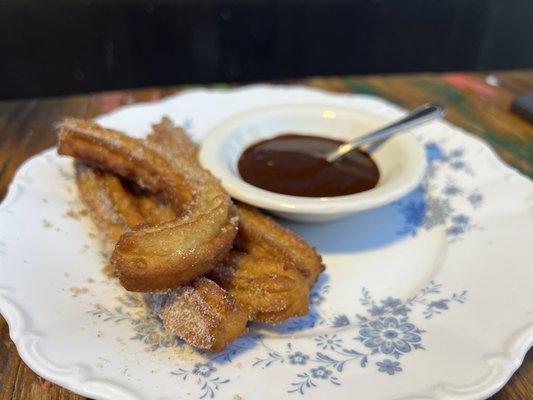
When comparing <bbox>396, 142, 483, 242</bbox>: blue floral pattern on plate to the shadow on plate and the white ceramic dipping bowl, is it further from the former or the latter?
the white ceramic dipping bowl

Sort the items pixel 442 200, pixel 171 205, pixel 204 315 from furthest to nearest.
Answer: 1. pixel 442 200
2. pixel 171 205
3. pixel 204 315

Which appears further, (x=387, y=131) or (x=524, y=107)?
(x=524, y=107)

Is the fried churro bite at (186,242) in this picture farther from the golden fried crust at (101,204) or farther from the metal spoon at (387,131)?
the metal spoon at (387,131)

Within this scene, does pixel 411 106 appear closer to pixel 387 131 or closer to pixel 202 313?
pixel 387 131

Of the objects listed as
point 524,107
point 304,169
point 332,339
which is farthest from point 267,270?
→ point 524,107

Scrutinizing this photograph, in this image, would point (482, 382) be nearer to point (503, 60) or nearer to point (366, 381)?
point (366, 381)

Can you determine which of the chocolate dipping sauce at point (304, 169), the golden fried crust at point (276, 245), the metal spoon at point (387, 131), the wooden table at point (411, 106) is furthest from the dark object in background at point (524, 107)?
the golden fried crust at point (276, 245)

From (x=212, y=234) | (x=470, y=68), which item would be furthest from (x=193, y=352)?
(x=470, y=68)
